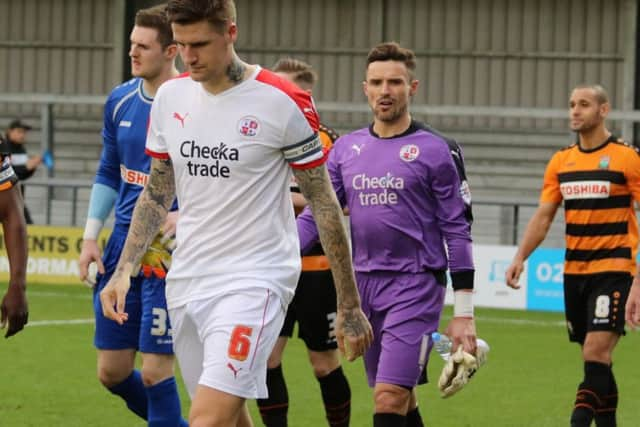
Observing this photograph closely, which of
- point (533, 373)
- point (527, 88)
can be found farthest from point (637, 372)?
point (527, 88)

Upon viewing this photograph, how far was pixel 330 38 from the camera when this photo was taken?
2834 cm

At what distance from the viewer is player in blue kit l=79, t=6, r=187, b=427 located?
22.7 ft

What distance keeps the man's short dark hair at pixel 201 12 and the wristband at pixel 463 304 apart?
188 cm

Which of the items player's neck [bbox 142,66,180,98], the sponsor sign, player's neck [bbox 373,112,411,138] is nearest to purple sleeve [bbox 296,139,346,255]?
player's neck [bbox 373,112,411,138]

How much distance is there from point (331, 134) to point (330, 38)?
20254mm

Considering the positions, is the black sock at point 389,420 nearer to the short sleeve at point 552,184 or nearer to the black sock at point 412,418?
the black sock at point 412,418

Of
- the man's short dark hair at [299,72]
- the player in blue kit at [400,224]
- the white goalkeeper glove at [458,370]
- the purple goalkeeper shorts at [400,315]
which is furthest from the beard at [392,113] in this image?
the man's short dark hair at [299,72]

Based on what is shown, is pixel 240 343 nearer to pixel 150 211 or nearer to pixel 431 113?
pixel 150 211

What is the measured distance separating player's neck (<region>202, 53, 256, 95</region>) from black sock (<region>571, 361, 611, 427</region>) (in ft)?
11.8

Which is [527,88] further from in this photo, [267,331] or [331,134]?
[267,331]

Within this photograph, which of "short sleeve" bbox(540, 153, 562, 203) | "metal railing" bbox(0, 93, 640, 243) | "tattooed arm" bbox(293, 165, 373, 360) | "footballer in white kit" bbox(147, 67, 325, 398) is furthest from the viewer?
"metal railing" bbox(0, 93, 640, 243)

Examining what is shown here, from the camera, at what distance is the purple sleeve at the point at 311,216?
23.5 ft

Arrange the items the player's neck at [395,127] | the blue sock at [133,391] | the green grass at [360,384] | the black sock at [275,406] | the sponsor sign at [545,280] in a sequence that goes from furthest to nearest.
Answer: the sponsor sign at [545,280] → the green grass at [360,384] → the black sock at [275,406] → the blue sock at [133,391] → the player's neck at [395,127]

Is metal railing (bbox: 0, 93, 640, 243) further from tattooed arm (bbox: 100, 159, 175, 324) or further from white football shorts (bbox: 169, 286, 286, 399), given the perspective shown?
white football shorts (bbox: 169, 286, 286, 399)
